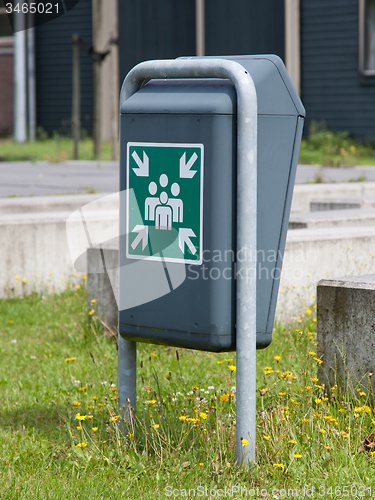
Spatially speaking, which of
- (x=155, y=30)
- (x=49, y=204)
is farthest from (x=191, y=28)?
(x=49, y=204)

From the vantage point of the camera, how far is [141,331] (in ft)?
10.2

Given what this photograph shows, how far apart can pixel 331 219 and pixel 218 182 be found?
13.1ft

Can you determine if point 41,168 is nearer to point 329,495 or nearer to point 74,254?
point 74,254

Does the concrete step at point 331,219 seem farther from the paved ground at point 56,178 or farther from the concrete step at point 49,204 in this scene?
the paved ground at point 56,178

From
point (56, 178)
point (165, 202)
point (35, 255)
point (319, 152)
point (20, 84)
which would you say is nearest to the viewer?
point (165, 202)

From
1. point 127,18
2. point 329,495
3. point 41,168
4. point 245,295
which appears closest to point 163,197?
point 245,295

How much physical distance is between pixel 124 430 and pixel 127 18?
886 inches

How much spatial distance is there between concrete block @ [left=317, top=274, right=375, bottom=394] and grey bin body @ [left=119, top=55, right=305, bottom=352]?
565mm

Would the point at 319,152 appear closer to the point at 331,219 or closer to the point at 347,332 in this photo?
the point at 331,219

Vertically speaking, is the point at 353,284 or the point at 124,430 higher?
the point at 353,284

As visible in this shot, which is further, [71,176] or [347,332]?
[71,176]

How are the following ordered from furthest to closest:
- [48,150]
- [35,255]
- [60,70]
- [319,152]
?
[60,70] < [48,150] < [319,152] < [35,255]

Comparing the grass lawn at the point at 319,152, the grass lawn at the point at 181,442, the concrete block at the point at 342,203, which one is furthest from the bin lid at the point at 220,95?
the grass lawn at the point at 319,152

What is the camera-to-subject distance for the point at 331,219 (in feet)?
22.0
